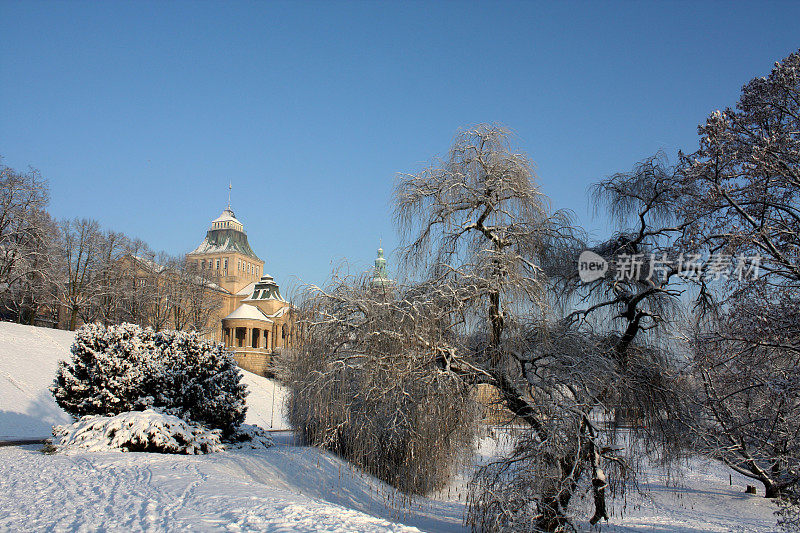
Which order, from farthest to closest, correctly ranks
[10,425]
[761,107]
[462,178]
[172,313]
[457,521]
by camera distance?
[172,313], [10,425], [457,521], [462,178], [761,107]

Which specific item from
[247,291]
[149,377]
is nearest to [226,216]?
[247,291]

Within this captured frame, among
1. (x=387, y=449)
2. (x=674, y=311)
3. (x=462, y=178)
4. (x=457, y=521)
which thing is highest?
(x=462, y=178)

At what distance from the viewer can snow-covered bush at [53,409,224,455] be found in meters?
10.9

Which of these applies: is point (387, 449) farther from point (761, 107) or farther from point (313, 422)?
point (761, 107)

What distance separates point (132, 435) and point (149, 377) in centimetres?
262

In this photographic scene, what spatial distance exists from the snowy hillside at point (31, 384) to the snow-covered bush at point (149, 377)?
73.0 inches

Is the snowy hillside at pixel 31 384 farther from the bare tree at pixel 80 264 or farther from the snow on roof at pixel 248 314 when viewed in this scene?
the snow on roof at pixel 248 314

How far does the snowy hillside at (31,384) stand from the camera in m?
18.1

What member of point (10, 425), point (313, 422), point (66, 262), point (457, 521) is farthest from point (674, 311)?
point (66, 262)

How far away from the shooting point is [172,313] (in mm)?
42719

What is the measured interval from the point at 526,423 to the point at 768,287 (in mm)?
4073

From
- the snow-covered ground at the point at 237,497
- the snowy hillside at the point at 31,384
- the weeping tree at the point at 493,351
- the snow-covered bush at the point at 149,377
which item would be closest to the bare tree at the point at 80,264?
the snowy hillside at the point at 31,384

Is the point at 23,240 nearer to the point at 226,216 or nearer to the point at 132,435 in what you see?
the point at 132,435

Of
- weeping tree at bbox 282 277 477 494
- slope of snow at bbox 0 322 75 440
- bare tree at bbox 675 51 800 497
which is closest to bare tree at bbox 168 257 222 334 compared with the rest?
slope of snow at bbox 0 322 75 440
